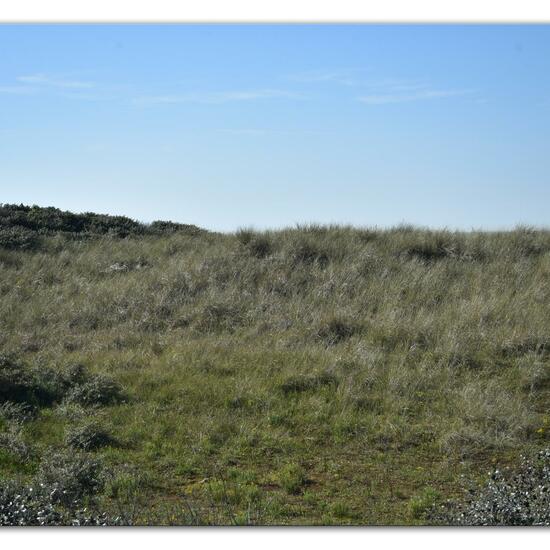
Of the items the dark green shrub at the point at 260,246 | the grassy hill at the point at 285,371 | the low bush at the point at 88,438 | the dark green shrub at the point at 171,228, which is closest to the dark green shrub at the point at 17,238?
the grassy hill at the point at 285,371

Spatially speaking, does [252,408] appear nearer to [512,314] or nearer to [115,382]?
[115,382]

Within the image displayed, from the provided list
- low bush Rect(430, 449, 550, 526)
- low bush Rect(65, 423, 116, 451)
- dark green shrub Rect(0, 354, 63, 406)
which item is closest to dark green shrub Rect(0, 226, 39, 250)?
dark green shrub Rect(0, 354, 63, 406)

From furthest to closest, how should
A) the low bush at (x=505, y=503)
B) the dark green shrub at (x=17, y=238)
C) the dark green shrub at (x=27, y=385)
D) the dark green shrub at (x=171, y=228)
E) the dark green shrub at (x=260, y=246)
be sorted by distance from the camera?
1. the dark green shrub at (x=171, y=228)
2. the dark green shrub at (x=17, y=238)
3. the dark green shrub at (x=260, y=246)
4. the dark green shrub at (x=27, y=385)
5. the low bush at (x=505, y=503)

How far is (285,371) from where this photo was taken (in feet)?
30.2

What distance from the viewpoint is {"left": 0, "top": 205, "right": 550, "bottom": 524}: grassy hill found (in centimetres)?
655

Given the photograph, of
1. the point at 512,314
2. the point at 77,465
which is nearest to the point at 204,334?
the point at 512,314

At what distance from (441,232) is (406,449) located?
373 inches

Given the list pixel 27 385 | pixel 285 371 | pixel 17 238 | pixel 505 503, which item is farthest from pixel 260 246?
pixel 505 503

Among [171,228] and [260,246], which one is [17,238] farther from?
[260,246]

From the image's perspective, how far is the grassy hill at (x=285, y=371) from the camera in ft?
21.5

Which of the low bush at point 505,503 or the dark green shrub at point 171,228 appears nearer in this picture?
the low bush at point 505,503

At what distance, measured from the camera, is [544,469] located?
6.26 metres

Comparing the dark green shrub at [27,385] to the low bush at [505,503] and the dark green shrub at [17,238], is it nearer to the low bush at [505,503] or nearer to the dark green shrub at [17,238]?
the low bush at [505,503]
